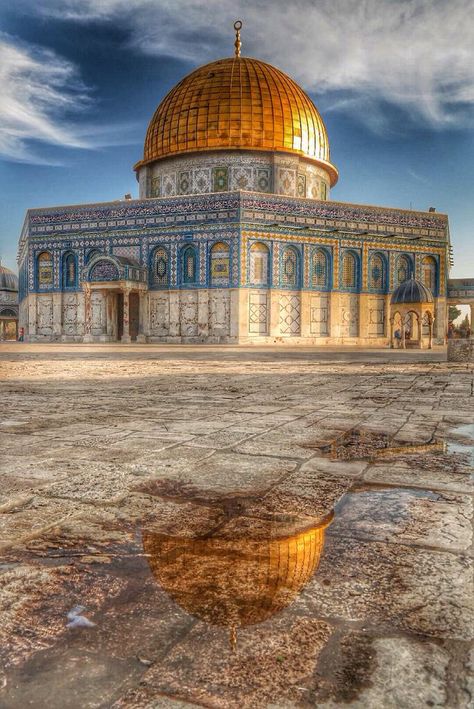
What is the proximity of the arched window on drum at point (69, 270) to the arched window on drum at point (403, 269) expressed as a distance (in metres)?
16.7

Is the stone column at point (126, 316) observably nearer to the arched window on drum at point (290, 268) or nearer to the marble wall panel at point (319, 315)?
the arched window on drum at point (290, 268)

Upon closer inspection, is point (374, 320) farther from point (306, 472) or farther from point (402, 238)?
point (306, 472)

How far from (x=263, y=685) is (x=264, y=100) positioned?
30.8 metres

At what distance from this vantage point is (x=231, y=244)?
2623cm

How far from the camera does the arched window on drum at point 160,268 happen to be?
27.4m

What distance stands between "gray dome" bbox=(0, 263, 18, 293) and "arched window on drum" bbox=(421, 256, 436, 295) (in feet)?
117

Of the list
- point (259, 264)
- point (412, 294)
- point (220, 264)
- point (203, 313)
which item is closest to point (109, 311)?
point (203, 313)

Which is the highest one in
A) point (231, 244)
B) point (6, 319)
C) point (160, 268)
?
point (231, 244)

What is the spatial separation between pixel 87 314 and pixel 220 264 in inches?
272

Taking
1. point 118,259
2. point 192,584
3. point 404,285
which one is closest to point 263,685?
point 192,584

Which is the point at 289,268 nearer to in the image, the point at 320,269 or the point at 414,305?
the point at 320,269

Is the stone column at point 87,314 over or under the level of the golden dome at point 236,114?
under

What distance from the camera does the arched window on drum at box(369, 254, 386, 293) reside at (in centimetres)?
2877

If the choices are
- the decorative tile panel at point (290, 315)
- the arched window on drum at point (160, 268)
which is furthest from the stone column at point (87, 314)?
the decorative tile panel at point (290, 315)
